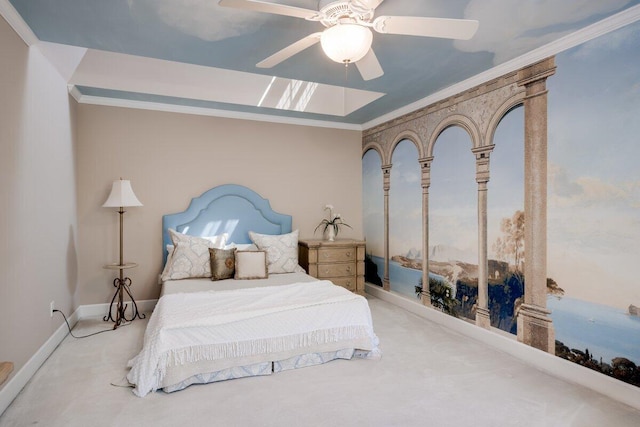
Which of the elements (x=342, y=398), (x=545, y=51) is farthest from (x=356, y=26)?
(x=342, y=398)

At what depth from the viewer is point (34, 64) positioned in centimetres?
279

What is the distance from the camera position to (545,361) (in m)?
2.79

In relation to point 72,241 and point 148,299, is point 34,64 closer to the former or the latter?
point 72,241

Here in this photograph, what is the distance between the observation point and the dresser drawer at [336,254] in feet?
14.9

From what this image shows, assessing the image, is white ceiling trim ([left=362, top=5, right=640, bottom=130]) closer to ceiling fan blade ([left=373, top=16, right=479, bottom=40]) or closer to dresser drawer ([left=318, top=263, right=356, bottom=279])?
ceiling fan blade ([left=373, top=16, right=479, bottom=40])

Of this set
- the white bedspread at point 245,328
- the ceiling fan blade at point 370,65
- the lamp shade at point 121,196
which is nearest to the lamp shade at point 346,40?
the ceiling fan blade at point 370,65

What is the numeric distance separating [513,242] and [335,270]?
2.17 m

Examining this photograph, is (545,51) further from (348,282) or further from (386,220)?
(348,282)

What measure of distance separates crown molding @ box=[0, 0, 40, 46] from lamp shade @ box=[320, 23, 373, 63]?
2068 mm

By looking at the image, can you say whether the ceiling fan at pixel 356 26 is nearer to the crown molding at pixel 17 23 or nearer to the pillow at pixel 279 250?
the crown molding at pixel 17 23

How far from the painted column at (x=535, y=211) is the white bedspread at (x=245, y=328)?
4.29 ft

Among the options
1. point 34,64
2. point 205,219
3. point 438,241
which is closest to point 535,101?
point 438,241

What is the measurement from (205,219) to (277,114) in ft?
5.62

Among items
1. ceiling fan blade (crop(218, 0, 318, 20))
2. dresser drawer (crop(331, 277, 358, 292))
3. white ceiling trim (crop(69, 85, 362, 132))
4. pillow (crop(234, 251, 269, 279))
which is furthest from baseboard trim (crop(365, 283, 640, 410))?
ceiling fan blade (crop(218, 0, 318, 20))
